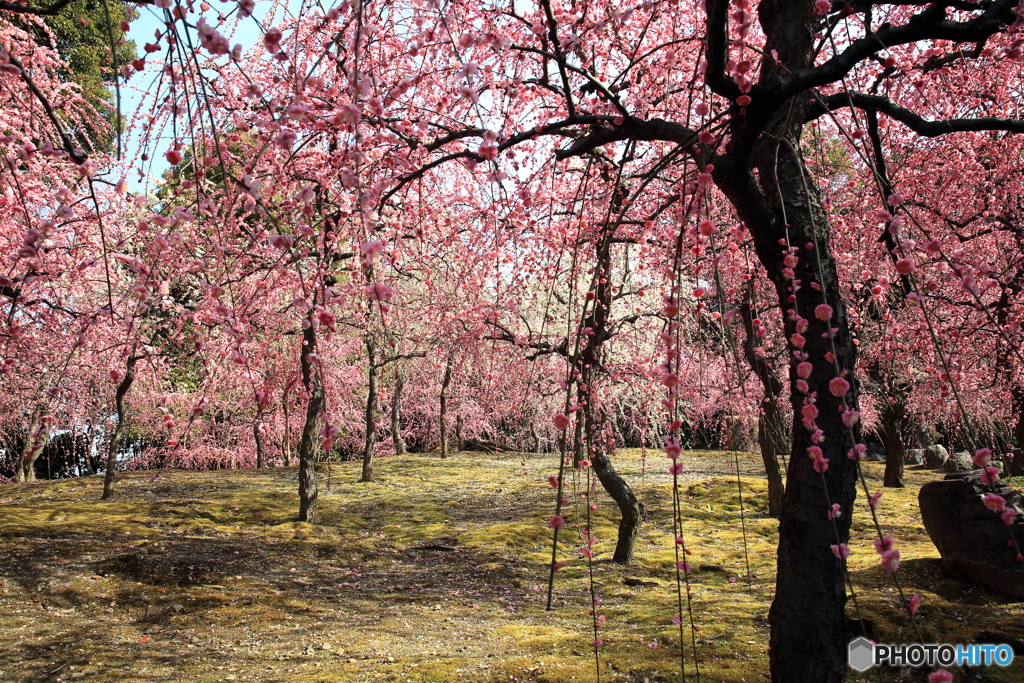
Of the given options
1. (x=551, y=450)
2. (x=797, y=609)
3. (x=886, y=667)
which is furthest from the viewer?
(x=551, y=450)

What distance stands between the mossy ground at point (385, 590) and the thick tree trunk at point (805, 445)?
1318mm

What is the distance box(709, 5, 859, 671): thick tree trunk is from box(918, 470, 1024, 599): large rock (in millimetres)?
3388

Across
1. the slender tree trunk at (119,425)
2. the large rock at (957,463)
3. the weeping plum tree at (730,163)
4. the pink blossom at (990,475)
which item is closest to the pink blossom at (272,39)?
the weeping plum tree at (730,163)

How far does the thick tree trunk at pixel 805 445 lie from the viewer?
2.58m

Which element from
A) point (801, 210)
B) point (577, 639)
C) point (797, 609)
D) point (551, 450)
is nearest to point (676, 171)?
point (801, 210)

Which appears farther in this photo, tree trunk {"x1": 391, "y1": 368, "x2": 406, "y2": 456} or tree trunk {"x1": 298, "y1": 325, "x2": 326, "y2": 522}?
tree trunk {"x1": 391, "y1": 368, "x2": 406, "y2": 456}

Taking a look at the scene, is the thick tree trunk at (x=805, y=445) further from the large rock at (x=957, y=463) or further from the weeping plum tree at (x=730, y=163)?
the large rock at (x=957, y=463)

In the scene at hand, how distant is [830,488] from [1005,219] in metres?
4.31

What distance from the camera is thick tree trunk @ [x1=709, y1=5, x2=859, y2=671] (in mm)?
2576

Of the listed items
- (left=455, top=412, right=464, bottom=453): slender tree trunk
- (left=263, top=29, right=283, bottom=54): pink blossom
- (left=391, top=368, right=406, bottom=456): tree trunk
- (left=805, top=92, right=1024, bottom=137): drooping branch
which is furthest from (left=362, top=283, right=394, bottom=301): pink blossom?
(left=455, top=412, right=464, bottom=453): slender tree trunk

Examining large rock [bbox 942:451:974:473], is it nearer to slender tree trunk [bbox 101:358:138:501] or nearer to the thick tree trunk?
the thick tree trunk

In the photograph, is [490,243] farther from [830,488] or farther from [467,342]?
[830,488]

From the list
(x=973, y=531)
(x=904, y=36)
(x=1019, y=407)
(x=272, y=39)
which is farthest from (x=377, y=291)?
(x=1019, y=407)

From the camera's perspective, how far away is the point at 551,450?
57.0 feet
